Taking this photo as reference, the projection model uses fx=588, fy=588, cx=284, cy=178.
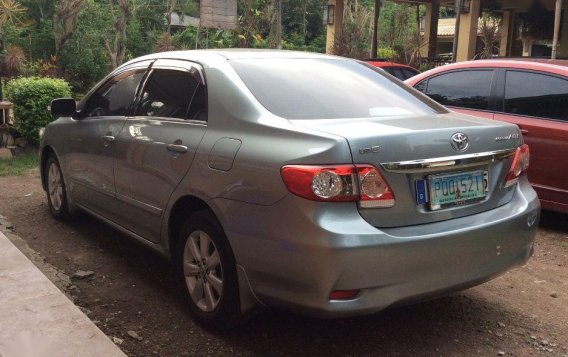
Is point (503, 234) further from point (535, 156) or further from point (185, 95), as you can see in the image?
point (535, 156)

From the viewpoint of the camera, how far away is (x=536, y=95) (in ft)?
17.4

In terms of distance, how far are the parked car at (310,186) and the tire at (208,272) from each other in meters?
0.01

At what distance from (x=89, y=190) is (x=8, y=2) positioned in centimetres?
1094

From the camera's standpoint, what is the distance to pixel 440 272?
9.23ft

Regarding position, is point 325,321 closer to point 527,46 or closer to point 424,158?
point 424,158

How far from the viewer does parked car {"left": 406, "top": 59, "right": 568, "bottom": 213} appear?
5094mm

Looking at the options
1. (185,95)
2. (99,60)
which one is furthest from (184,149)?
(99,60)

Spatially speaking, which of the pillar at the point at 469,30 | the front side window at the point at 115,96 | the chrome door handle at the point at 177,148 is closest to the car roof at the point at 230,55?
the front side window at the point at 115,96

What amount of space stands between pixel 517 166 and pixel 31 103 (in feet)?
24.1

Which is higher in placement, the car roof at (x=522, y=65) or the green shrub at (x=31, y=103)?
the car roof at (x=522, y=65)

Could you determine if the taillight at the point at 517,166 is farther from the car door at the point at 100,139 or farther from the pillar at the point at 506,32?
the pillar at the point at 506,32

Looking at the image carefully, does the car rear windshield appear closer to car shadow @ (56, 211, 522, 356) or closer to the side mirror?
car shadow @ (56, 211, 522, 356)

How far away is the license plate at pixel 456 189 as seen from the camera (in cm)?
285

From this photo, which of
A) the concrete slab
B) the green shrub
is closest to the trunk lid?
the concrete slab
